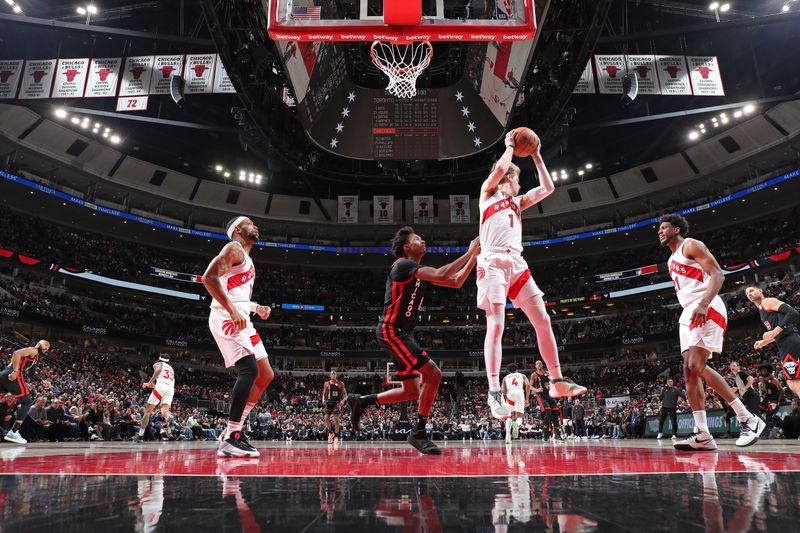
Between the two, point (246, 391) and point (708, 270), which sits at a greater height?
point (708, 270)

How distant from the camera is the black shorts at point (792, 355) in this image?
7.75 m

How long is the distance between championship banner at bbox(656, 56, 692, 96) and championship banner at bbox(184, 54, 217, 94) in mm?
13229

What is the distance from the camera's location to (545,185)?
15.7 ft

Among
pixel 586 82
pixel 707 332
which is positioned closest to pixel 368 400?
pixel 707 332

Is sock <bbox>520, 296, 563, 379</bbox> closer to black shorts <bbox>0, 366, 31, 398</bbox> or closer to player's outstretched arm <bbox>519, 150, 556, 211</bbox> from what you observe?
player's outstretched arm <bbox>519, 150, 556, 211</bbox>

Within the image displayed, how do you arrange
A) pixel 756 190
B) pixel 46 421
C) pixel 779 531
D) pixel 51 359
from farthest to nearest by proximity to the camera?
pixel 756 190 < pixel 51 359 < pixel 46 421 < pixel 779 531

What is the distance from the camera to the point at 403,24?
24.5 ft

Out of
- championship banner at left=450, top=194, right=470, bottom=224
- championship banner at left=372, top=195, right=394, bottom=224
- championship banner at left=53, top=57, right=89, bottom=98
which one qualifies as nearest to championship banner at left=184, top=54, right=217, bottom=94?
championship banner at left=53, top=57, right=89, bottom=98

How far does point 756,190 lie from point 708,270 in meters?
26.7

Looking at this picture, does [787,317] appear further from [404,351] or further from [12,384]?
[12,384]

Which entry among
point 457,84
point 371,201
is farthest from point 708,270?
point 371,201

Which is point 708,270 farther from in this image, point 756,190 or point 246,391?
point 756,190

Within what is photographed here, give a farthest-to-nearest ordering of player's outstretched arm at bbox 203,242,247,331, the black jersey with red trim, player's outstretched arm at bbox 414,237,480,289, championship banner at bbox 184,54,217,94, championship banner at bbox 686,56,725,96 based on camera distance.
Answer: championship banner at bbox 184,54,217,94, championship banner at bbox 686,56,725,96, the black jersey with red trim, player's outstretched arm at bbox 203,242,247,331, player's outstretched arm at bbox 414,237,480,289

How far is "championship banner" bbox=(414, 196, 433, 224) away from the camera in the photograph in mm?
30969
